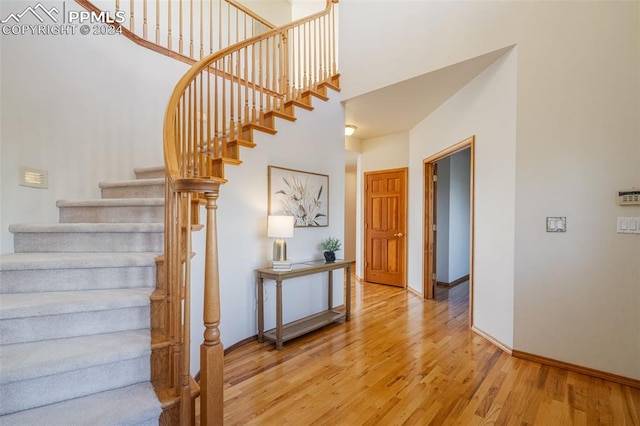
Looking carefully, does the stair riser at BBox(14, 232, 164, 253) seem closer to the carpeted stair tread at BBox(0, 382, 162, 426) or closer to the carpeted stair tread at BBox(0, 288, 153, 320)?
the carpeted stair tread at BBox(0, 288, 153, 320)

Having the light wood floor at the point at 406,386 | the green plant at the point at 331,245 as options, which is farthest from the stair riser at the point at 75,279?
the green plant at the point at 331,245

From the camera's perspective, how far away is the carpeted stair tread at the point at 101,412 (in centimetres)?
123

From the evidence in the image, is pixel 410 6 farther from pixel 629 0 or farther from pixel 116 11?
pixel 116 11

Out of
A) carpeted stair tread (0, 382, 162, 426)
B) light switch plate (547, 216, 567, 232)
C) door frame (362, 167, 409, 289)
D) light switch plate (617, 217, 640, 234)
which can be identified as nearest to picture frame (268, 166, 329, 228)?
door frame (362, 167, 409, 289)

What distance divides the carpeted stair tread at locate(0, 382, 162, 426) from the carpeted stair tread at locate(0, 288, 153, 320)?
15.5 inches

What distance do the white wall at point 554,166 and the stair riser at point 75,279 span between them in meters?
2.82

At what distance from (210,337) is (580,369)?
2722 mm

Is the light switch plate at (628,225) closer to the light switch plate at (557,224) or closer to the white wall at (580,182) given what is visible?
the white wall at (580,182)

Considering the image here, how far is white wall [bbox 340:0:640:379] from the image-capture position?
7.39 ft

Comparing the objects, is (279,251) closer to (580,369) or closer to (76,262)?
(76,262)

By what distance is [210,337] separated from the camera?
135cm

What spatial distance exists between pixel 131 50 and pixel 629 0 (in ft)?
13.6

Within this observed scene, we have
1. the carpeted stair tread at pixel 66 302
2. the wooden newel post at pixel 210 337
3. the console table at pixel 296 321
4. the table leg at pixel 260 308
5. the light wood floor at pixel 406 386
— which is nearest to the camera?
the wooden newel post at pixel 210 337

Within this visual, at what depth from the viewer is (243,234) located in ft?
9.52
